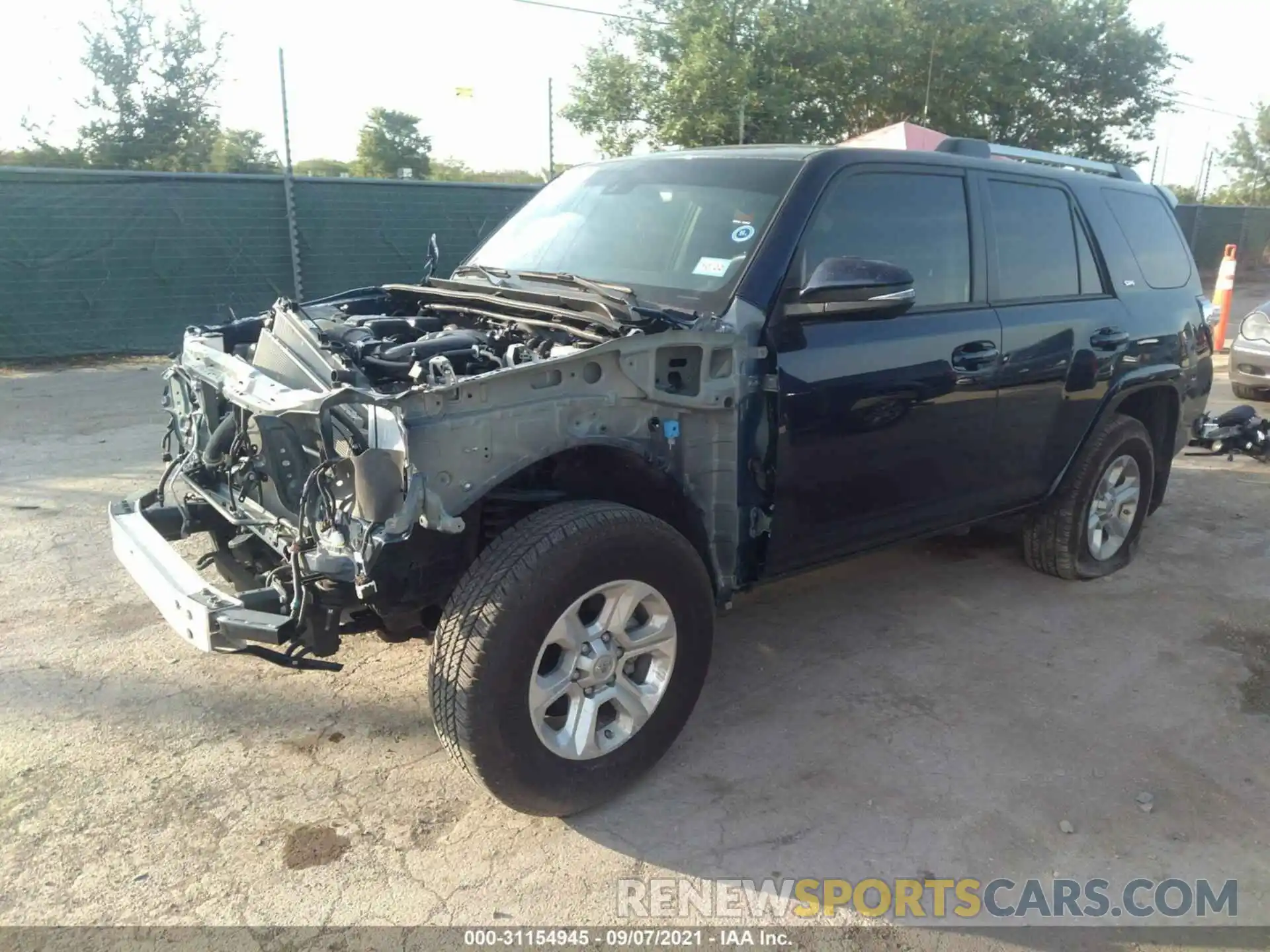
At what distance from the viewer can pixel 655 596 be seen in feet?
9.68

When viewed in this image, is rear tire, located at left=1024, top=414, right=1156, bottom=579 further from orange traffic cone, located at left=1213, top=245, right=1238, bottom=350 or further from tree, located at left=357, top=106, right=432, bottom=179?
tree, located at left=357, top=106, right=432, bottom=179

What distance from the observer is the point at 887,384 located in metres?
3.56

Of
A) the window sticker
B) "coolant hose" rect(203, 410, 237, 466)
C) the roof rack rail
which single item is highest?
the roof rack rail

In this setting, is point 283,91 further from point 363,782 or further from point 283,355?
point 363,782

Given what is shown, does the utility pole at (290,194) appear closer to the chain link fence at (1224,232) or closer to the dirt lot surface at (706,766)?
the dirt lot surface at (706,766)

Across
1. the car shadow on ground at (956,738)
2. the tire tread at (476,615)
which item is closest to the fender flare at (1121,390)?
the car shadow on ground at (956,738)

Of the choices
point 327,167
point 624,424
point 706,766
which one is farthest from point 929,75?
point 327,167

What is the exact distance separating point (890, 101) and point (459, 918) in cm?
2071

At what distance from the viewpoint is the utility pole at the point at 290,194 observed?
36.0ft

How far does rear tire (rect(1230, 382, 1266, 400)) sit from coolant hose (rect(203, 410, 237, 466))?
9.71m

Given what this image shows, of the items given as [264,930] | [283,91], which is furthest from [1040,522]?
[283,91]

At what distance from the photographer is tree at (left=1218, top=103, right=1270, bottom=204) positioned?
37.7 meters

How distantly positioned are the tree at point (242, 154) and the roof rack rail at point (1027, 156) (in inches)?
730

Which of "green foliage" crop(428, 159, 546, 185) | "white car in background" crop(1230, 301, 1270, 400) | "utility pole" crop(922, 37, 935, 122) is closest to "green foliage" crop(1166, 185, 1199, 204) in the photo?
"utility pole" crop(922, 37, 935, 122)
